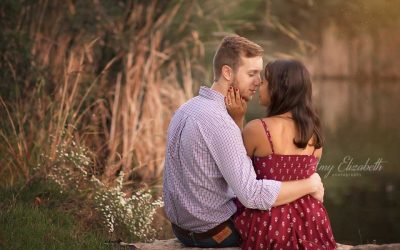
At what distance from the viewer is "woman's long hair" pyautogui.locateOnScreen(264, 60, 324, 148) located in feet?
15.8

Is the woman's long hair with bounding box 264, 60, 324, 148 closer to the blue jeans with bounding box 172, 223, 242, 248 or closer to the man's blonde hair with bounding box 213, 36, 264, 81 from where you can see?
the man's blonde hair with bounding box 213, 36, 264, 81

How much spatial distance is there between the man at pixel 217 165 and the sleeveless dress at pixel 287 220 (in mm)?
70

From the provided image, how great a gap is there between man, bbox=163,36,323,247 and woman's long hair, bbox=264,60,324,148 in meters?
0.10

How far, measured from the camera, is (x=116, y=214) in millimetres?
6730

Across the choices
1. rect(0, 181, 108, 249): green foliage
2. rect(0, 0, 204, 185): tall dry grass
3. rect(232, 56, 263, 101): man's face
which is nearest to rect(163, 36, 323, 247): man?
rect(232, 56, 263, 101): man's face

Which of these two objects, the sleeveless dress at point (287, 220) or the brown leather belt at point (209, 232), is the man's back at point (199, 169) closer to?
the brown leather belt at point (209, 232)

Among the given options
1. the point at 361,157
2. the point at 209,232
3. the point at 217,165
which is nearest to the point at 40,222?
the point at 209,232

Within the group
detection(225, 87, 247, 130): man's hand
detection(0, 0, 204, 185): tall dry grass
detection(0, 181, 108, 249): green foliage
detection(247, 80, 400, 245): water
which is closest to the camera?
detection(225, 87, 247, 130): man's hand

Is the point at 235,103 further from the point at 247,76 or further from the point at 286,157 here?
the point at 286,157

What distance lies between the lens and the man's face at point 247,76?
484 centimetres

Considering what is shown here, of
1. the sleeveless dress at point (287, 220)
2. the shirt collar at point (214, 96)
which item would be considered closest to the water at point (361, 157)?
the sleeveless dress at point (287, 220)

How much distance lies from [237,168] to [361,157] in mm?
6777

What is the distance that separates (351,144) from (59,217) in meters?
6.49

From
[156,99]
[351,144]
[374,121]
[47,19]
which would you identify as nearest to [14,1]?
[47,19]
